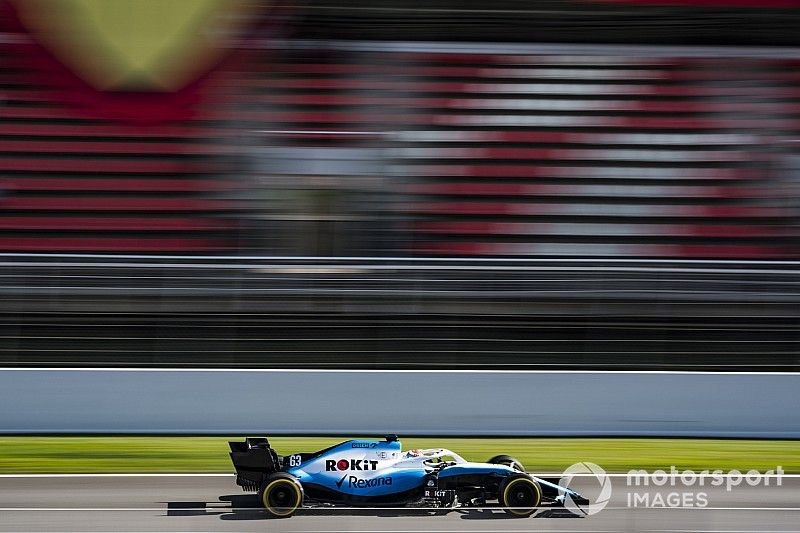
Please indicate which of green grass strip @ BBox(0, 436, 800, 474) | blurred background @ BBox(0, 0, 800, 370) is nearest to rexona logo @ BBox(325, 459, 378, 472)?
green grass strip @ BBox(0, 436, 800, 474)

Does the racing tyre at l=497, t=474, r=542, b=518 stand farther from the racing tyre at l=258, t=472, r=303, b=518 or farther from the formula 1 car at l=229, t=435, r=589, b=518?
the racing tyre at l=258, t=472, r=303, b=518

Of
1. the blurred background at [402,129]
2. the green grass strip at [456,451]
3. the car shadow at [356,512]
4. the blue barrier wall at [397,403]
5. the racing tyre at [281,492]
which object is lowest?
the car shadow at [356,512]

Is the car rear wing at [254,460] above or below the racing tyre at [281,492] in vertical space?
above

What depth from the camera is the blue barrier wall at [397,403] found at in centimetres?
614

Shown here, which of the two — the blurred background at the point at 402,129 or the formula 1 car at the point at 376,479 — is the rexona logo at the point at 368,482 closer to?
the formula 1 car at the point at 376,479

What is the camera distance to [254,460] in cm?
359

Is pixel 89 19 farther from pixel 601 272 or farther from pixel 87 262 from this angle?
pixel 601 272

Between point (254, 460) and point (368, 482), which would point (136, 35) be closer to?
point (254, 460)

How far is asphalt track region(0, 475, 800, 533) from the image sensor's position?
380 cm

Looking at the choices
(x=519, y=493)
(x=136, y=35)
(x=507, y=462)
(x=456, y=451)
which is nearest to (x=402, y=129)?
(x=136, y=35)

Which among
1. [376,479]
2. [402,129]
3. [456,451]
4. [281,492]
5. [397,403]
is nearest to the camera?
[376,479]

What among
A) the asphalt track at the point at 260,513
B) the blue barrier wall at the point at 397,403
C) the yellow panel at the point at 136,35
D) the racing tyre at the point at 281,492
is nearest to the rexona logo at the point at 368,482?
the racing tyre at the point at 281,492

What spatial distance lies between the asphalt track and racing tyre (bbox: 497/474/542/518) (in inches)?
6.1

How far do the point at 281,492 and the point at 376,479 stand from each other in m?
0.38
